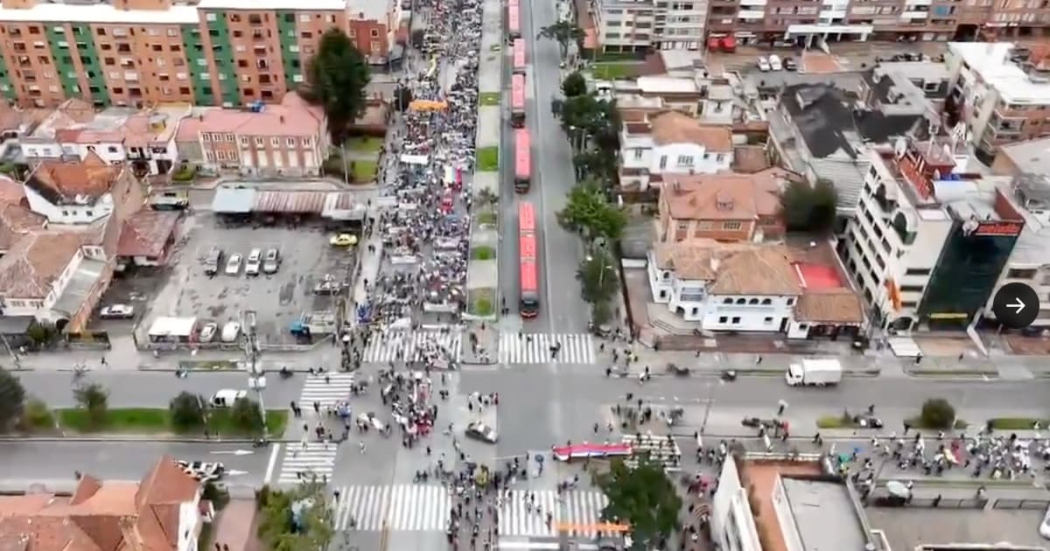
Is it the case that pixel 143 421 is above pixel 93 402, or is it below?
below

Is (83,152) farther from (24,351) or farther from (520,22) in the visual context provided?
(520,22)

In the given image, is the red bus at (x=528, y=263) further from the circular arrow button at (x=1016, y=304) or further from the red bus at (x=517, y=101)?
the circular arrow button at (x=1016, y=304)

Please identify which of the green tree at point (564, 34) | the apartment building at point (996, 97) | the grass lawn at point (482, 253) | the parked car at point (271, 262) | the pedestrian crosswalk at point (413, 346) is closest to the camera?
the pedestrian crosswalk at point (413, 346)

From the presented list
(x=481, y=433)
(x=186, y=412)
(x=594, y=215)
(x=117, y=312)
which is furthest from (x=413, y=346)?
(x=117, y=312)

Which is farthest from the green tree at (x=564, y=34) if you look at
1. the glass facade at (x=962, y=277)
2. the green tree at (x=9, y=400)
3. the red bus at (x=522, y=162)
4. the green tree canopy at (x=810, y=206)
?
the green tree at (x=9, y=400)

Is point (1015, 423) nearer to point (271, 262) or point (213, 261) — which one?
point (271, 262)

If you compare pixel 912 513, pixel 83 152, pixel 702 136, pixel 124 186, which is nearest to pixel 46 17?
pixel 83 152
